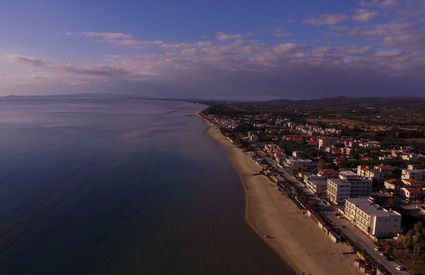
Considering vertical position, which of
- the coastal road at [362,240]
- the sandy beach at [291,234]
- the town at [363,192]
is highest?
the town at [363,192]

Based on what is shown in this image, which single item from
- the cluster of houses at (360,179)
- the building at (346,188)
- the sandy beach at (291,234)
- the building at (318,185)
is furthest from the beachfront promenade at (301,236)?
the building at (346,188)

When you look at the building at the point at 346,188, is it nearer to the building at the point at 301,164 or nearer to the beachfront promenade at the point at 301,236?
the beachfront promenade at the point at 301,236

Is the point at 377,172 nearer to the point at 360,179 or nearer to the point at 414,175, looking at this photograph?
the point at 414,175

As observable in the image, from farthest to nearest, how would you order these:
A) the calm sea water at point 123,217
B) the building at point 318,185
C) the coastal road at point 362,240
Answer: the building at point 318,185, the calm sea water at point 123,217, the coastal road at point 362,240

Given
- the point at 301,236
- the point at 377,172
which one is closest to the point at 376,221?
the point at 301,236

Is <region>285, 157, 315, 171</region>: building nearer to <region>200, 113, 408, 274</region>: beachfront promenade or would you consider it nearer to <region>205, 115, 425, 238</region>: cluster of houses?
<region>205, 115, 425, 238</region>: cluster of houses

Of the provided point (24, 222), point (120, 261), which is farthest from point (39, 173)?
point (120, 261)

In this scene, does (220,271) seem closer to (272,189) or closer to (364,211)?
(364,211)
